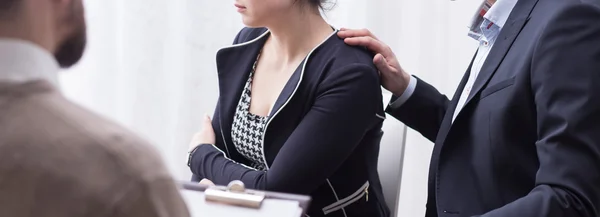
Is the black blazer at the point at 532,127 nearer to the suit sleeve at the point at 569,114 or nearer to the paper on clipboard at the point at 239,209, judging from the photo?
the suit sleeve at the point at 569,114

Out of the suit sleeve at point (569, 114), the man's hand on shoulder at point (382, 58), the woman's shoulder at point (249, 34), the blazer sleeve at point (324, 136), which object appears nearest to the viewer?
the suit sleeve at point (569, 114)

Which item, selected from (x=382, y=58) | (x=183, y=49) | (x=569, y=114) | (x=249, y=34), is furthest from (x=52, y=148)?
(x=183, y=49)

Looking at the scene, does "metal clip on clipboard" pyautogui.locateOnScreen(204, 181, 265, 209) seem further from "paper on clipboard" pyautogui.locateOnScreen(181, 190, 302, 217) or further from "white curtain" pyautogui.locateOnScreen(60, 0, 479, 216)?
"white curtain" pyautogui.locateOnScreen(60, 0, 479, 216)

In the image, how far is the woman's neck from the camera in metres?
1.26

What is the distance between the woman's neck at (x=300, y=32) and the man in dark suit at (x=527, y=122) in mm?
302

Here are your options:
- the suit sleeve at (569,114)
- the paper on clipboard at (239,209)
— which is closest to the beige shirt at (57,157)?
the paper on clipboard at (239,209)

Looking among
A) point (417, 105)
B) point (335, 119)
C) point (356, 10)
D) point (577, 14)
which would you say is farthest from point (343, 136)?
point (356, 10)

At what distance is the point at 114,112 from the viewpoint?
5.98 ft

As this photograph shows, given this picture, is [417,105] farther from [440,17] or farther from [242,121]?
[440,17]

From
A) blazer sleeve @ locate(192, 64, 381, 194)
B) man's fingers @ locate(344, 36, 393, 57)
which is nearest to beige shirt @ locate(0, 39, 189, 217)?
blazer sleeve @ locate(192, 64, 381, 194)

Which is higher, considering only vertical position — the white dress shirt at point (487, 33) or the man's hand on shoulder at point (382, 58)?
the white dress shirt at point (487, 33)

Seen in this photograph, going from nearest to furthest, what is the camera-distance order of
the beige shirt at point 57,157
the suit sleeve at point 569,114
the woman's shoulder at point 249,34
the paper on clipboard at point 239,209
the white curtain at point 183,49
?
1. the beige shirt at point 57,157
2. the paper on clipboard at point 239,209
3. the suit sleeve at point 569,114
4. the woman's shoulder at point 249,34
5. the white curtain at point 183,49

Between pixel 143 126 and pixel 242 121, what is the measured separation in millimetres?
677

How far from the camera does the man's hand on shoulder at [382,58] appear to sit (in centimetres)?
122
